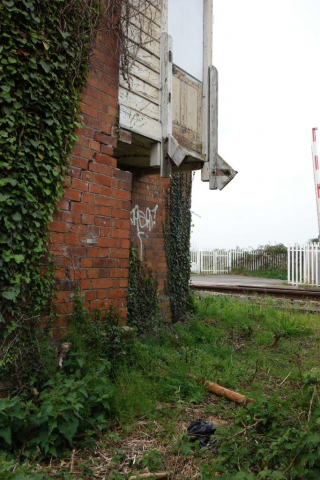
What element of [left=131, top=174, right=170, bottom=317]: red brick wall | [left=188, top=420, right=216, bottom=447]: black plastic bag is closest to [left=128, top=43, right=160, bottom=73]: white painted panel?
[left=131, top=174, right=170, bottom=317]: red brick wall

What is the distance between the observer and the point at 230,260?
25969 millimetres

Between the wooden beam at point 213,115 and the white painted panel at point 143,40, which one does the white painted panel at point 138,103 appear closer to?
the white painted panel at point 143,40

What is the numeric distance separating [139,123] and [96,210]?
1.33 meters

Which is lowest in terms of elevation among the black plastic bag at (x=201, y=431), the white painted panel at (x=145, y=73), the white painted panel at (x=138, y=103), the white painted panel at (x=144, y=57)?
the black plastic bag at (x=201, y=431)

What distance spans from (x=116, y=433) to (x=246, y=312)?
189 inches

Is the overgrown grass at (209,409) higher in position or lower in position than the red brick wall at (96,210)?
lower

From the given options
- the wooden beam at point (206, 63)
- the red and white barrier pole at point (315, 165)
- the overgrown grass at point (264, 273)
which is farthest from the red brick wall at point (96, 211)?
the overgrown grass at point (264, 273)

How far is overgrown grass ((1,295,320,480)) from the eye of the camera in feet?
8.25

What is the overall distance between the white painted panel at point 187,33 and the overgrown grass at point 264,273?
59.6 ft

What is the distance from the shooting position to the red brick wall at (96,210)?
382 centimetres

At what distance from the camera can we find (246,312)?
24.4 feet

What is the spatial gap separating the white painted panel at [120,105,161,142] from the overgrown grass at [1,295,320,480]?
246 cm

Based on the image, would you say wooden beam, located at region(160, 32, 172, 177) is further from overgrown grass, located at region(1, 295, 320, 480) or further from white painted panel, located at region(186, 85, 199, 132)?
overgrown grass, located at region(1, 295, 320, 480)

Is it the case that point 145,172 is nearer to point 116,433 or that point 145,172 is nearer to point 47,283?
point 47,283
